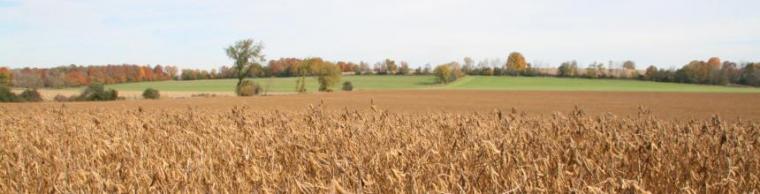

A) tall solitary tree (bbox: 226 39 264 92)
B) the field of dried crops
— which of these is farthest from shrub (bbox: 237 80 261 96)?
the field of dried crops

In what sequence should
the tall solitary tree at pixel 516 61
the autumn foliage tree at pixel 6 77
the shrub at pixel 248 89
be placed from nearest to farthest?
the shrub at pixel 248 89
the autumn foliage tree at pixel 6 77
the tall solitary tree at pixel 516 61

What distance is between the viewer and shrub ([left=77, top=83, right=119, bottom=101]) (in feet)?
169

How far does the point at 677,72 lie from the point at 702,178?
8064cm

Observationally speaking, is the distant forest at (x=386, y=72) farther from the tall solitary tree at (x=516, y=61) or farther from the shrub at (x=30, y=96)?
the shrub at (x=30, y=96)

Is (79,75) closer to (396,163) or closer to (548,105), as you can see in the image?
(548,105)

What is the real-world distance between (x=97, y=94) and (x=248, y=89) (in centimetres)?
1583

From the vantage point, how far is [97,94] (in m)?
51.6

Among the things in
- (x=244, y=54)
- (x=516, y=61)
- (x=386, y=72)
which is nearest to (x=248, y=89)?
(x=244, y=54)

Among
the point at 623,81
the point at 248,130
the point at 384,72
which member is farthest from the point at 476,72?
the point at 248,130

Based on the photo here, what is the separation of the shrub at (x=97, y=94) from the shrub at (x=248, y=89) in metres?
13.4

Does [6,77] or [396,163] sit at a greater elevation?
[396,163]

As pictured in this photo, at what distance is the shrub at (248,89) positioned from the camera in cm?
6056

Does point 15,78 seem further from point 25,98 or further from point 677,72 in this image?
point 677,72

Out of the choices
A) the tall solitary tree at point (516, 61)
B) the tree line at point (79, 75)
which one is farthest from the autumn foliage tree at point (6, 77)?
the tall solitary tree at point (516, 61)
